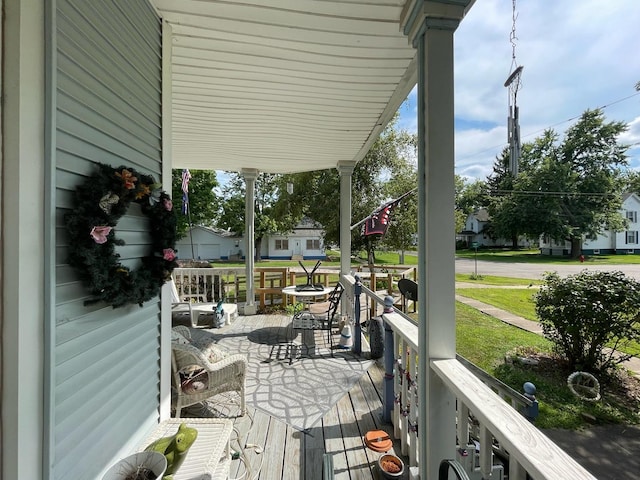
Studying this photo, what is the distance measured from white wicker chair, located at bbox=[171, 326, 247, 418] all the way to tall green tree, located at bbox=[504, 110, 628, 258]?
2169 centimetres

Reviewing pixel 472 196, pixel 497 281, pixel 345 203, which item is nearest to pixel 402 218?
pixel 497 281

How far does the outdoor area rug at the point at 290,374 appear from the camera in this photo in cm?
267

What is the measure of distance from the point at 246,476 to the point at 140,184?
1.87 meters

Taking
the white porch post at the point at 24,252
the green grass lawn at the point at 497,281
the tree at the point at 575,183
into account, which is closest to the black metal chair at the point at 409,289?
the white porch post at the point at 24,252

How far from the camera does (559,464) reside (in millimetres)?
789

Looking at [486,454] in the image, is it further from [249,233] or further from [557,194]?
[557,194]

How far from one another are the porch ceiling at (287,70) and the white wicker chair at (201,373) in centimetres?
222

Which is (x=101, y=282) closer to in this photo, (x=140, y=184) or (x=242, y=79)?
(x=140, y=184)

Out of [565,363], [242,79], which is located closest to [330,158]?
[242,79]

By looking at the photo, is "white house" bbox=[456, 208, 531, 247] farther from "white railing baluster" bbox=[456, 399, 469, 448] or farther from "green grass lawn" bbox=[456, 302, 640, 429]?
"white railing baluster" bbox=[456, 399, 469, 448]

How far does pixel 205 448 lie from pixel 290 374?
5.82 ft

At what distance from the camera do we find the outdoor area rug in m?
2.67

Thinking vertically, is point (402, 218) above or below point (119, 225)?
above

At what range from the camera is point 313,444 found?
2193 mm
